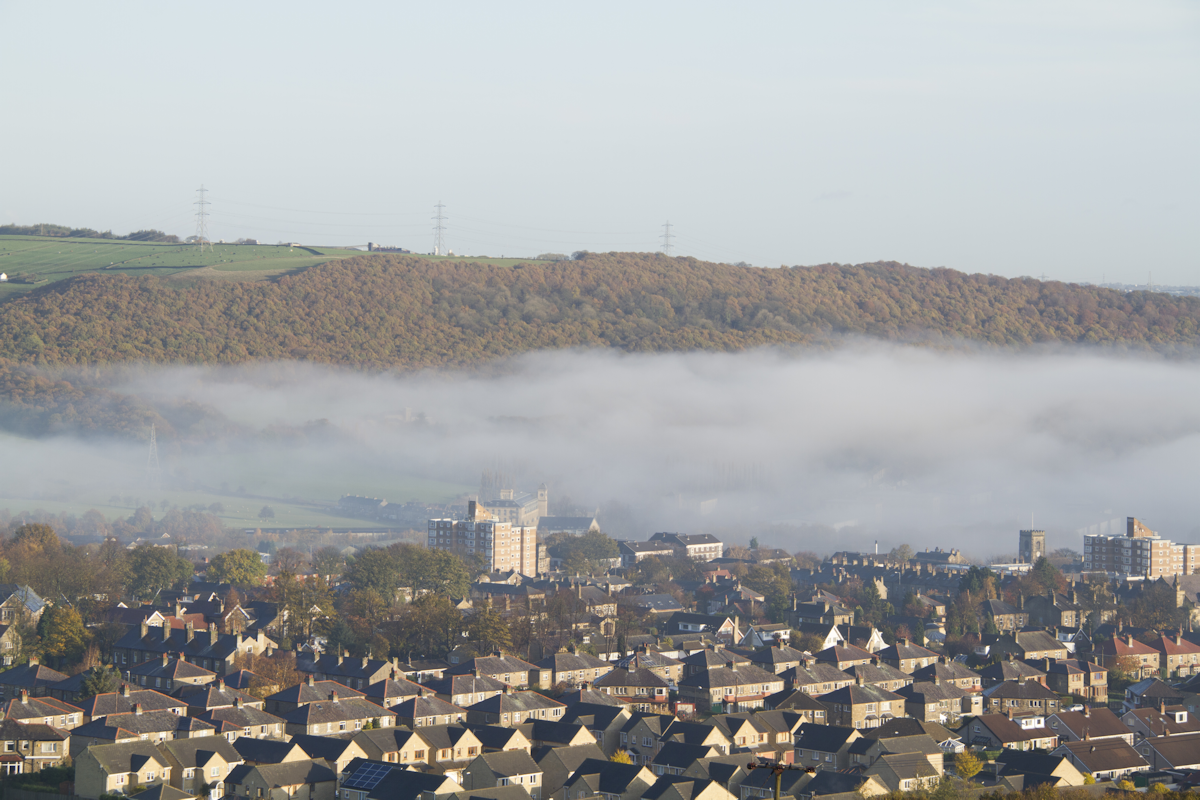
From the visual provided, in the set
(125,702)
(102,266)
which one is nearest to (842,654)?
(125,702)

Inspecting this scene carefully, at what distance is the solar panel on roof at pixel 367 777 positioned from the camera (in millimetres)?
46000

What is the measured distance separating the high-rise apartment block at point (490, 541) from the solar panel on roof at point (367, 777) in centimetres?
7118

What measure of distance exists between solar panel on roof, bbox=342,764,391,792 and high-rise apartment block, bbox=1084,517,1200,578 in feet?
285

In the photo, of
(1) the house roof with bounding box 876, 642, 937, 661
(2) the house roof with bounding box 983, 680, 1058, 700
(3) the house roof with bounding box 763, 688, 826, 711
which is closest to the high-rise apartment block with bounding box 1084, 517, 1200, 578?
(1) the house roof with bounding box 876, 642, 937, 661

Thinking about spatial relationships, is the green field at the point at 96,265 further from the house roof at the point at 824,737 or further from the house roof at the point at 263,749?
the house roof at the point at 824,737

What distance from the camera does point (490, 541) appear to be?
121062mm

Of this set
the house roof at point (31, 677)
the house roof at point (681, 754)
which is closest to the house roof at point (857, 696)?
the house roof at point (681, 754)

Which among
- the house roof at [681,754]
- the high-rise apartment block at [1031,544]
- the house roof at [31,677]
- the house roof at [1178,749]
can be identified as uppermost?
the house roof at [31,677]

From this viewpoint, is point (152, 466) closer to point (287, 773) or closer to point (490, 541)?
point (490, 541)

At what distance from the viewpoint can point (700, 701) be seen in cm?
6181

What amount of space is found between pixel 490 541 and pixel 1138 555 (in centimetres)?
5078

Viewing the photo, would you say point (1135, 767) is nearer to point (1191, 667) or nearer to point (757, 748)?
point (757, 748)

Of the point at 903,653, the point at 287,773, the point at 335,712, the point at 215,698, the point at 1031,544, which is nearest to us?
the point at 287,773

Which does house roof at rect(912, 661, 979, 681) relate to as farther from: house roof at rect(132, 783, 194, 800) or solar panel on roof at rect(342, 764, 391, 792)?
house roof at rect(132, 783, 194, 800)
